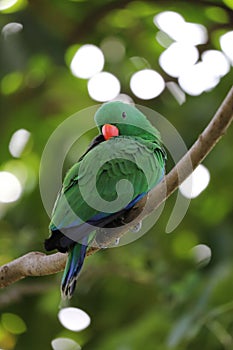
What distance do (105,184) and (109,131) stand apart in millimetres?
397

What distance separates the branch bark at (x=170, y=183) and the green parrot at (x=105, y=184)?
68 mm

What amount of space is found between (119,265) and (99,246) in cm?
290

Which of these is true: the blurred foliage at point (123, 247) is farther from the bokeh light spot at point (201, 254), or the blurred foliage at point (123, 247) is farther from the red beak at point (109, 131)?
the red beak at point (109, 131)

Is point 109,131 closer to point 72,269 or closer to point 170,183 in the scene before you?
point 170,183

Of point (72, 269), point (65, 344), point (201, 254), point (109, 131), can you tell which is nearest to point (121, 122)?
point (109, 131)

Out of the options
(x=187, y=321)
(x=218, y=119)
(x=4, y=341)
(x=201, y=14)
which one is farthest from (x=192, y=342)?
(x=218, y=119)

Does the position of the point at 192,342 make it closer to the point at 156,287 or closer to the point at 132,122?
the point at 156,287

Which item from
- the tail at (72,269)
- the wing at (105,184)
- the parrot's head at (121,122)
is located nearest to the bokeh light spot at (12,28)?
the parrot's head at (121,122)

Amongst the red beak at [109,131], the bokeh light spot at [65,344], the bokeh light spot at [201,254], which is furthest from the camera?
the bokeh light spot at [65,344]

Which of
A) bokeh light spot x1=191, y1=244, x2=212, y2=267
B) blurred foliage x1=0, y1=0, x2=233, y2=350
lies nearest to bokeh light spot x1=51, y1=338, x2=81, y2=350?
blurred foliage x1=0, y1=0, x2=233, y2=350

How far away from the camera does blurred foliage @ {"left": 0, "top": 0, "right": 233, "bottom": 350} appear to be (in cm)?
601

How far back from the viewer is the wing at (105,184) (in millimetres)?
3387

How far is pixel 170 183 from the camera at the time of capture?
3.40m

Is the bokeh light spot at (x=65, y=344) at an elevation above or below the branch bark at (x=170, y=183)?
below
